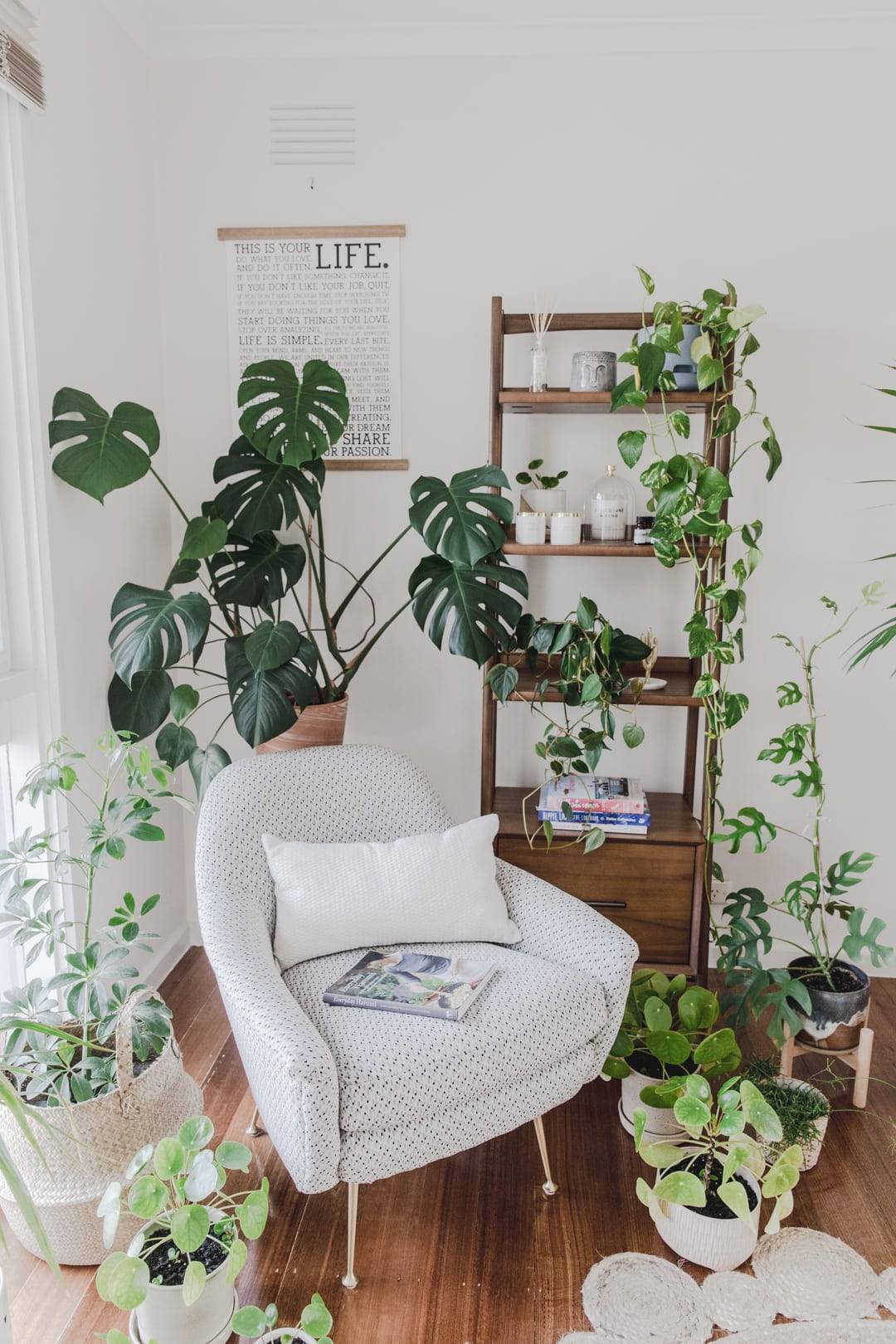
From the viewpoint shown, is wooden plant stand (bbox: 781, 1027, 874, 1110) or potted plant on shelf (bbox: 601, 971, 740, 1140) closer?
potted plant on shelf (bbox: 601, 971, 740, 1140)

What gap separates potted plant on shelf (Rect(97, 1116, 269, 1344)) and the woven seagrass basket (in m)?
→ 0.17

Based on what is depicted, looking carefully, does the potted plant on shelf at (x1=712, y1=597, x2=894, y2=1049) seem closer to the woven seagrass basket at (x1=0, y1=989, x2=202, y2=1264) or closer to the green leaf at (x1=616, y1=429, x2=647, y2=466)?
the green leaf at (x1=616, y1=429, x2=647, y2=466)

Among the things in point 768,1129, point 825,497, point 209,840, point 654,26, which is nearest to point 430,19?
point 654,26

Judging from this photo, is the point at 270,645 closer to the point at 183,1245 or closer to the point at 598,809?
the point at 598,809

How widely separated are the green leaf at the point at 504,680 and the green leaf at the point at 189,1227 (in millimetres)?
1235

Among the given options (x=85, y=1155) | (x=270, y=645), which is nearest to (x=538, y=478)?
(x=270, y=645)

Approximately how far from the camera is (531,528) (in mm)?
2387

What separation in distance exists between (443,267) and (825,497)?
1188 millimetres

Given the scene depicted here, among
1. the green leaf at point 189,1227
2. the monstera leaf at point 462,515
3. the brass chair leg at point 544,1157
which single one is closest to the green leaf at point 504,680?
the monstera leaf at point 462,515

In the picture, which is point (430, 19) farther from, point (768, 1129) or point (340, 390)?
point (768, 1129)

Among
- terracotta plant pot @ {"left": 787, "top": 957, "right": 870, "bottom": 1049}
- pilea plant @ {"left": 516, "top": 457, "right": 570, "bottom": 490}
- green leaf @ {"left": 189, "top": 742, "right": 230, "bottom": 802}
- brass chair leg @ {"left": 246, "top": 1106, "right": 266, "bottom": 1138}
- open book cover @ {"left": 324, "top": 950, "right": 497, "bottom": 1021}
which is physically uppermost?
pilea plant @ {"left": 516, "top": 457, "right": 570, "bottom": 490}

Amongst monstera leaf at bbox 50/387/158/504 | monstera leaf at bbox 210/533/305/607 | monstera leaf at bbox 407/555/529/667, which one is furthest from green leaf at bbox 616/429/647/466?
monstera leaf at bbox 50/387/158/504

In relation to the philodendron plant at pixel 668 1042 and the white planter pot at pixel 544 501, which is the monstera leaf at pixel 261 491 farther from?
the philodendron plant at pixel 668 1042

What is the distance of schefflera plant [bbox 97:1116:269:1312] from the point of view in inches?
51.7
